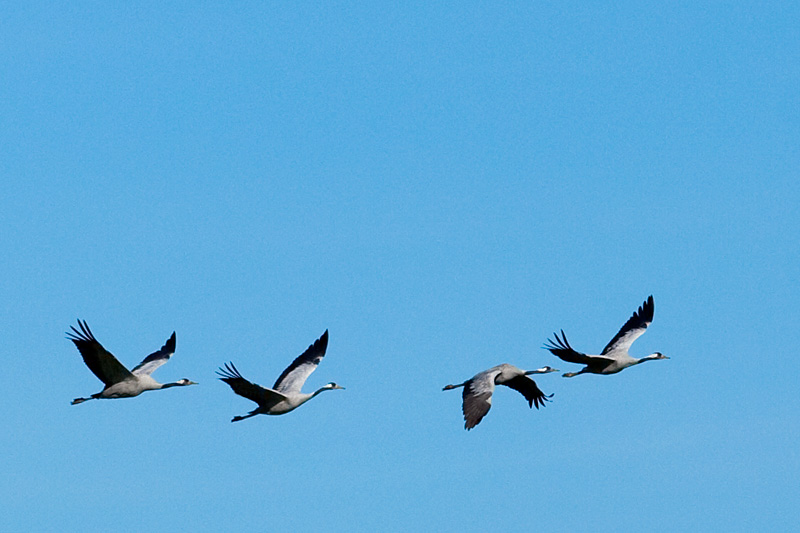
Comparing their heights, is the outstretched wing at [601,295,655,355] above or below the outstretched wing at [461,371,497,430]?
above

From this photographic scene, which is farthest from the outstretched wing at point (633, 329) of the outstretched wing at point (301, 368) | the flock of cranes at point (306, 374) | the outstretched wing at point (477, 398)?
the outstretched wing at point (301, 368)

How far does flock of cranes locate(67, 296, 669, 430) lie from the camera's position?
25.8 meters

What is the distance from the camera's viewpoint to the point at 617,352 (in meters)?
30.1

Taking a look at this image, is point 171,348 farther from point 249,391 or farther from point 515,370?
point 515,370

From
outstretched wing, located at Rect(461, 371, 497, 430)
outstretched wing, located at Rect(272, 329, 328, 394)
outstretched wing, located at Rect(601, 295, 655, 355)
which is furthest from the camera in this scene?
outstretched wing, located at Rect(601, 295, 655, 355)

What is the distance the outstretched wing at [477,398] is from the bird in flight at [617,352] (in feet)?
4.77

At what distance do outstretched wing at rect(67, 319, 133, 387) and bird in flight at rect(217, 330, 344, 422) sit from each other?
2.31m

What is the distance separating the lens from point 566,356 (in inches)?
1086

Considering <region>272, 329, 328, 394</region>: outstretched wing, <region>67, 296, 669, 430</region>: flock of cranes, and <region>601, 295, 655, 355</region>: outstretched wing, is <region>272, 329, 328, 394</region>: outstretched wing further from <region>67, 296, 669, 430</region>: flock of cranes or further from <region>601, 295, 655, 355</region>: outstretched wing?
<region>601, 295, 655, 355</region>: outstretched wing

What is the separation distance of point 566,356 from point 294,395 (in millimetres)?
5487

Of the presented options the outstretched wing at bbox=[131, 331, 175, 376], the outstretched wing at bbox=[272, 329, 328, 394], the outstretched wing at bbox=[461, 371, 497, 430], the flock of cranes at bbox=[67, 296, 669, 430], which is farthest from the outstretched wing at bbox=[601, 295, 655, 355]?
the outstretched wing at bbox=[131, 331, 175, 376]

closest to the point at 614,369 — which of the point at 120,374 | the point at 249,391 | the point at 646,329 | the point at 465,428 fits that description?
the point at 646,329

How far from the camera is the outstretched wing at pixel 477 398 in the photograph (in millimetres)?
25281

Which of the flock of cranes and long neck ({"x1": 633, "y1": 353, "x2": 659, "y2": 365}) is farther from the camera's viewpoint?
long neck ({"x1": 633, "y1": 353, "x2": 659, "y2": 365})
